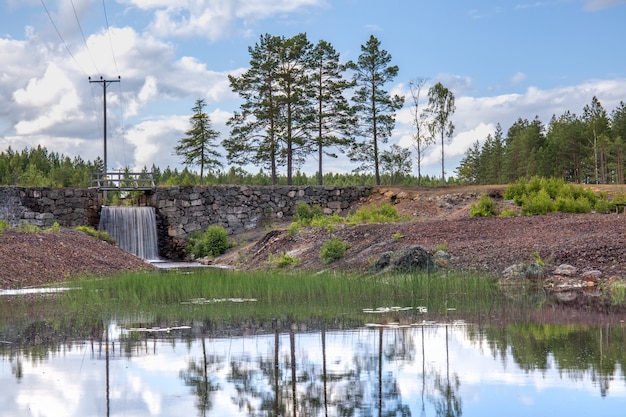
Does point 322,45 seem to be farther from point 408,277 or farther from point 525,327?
point 525,327

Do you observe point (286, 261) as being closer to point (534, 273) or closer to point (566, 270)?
point (534, 273)

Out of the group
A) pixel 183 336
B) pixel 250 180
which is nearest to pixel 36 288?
pixel 183 336

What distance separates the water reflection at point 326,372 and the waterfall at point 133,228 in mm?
33719

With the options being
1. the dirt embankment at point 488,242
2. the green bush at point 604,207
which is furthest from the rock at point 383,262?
the green bush at point 604,207

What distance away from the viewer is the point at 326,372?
8.34m

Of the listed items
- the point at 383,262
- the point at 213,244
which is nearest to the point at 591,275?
the point at 383,262

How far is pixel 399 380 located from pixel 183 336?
3.97 m

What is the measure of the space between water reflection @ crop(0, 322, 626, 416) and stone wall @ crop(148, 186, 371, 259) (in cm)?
3442

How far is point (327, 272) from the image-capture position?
→ 70.9 ft

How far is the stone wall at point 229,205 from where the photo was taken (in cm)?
4566

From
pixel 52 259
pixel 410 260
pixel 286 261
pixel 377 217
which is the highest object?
pixel 377 217

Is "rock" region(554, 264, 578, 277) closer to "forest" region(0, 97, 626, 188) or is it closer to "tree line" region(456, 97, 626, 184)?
"forest" region(0, 97, 626, 188)

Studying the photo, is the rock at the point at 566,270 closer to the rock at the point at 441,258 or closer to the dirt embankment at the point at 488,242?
the dirt embankment at the point at 488,242

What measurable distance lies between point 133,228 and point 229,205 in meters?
5.75
